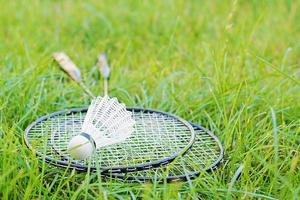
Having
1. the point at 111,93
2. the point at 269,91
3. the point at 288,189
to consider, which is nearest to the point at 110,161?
the point at 288,189

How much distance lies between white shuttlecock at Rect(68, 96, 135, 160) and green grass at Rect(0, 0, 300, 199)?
3.6 inches

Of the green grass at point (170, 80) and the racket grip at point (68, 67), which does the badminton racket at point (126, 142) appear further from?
the racket grip at point (68, 67)

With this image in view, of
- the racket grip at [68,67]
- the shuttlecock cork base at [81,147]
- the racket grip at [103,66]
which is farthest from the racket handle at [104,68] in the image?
the shuttlecock cork base at [81,147]

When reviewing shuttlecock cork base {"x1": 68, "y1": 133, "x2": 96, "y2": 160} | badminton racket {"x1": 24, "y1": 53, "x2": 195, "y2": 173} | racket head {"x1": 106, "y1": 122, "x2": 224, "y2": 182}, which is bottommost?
racket head {"x1": 106, "y1": 122, "x2": 224, "y2": 182}

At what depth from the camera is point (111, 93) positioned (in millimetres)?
2543

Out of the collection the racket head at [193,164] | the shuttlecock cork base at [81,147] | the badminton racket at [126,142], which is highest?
the shuttlecock cork base at [81,147]

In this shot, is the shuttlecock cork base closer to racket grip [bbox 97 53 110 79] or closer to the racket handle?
the racket handle

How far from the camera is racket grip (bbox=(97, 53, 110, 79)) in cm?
266

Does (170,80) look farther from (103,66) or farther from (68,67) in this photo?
(68,67)

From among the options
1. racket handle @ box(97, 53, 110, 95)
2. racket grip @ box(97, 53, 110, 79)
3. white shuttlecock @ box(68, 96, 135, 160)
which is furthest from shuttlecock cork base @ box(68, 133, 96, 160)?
racket grip @ box(97, 53, 110, 79)

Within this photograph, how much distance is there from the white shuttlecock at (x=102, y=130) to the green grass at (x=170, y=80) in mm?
91

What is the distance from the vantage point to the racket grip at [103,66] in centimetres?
266

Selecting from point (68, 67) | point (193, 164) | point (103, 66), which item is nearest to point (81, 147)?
point (193, 164)

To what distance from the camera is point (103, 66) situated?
8.95ft
